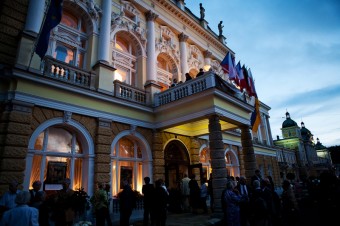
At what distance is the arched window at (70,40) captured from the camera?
36.2ft

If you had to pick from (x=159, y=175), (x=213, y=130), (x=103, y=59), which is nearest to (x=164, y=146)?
(x=159, y=175)

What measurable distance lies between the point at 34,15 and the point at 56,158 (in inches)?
238

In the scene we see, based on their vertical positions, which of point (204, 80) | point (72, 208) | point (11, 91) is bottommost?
point (72, 208)

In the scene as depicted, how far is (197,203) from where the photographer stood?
1064 cm

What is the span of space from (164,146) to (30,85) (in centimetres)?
737

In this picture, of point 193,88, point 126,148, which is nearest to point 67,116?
point 126,148

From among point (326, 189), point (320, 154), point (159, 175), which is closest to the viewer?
point (326, 189)

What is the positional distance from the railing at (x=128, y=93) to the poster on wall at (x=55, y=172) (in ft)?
13.5

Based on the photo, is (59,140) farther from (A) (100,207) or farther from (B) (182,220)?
(B) (182,220)

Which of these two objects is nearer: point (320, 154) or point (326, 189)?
point (326, 189)

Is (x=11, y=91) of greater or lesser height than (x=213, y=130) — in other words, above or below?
above

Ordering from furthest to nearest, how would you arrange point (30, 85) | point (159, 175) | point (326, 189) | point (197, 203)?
point (159, 175), point (197, 203), point (30, 85), point (326, 189)

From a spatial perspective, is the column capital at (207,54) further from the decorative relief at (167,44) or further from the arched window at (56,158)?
the arched window at (56,158)

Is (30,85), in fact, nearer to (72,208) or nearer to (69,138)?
(69,138)
